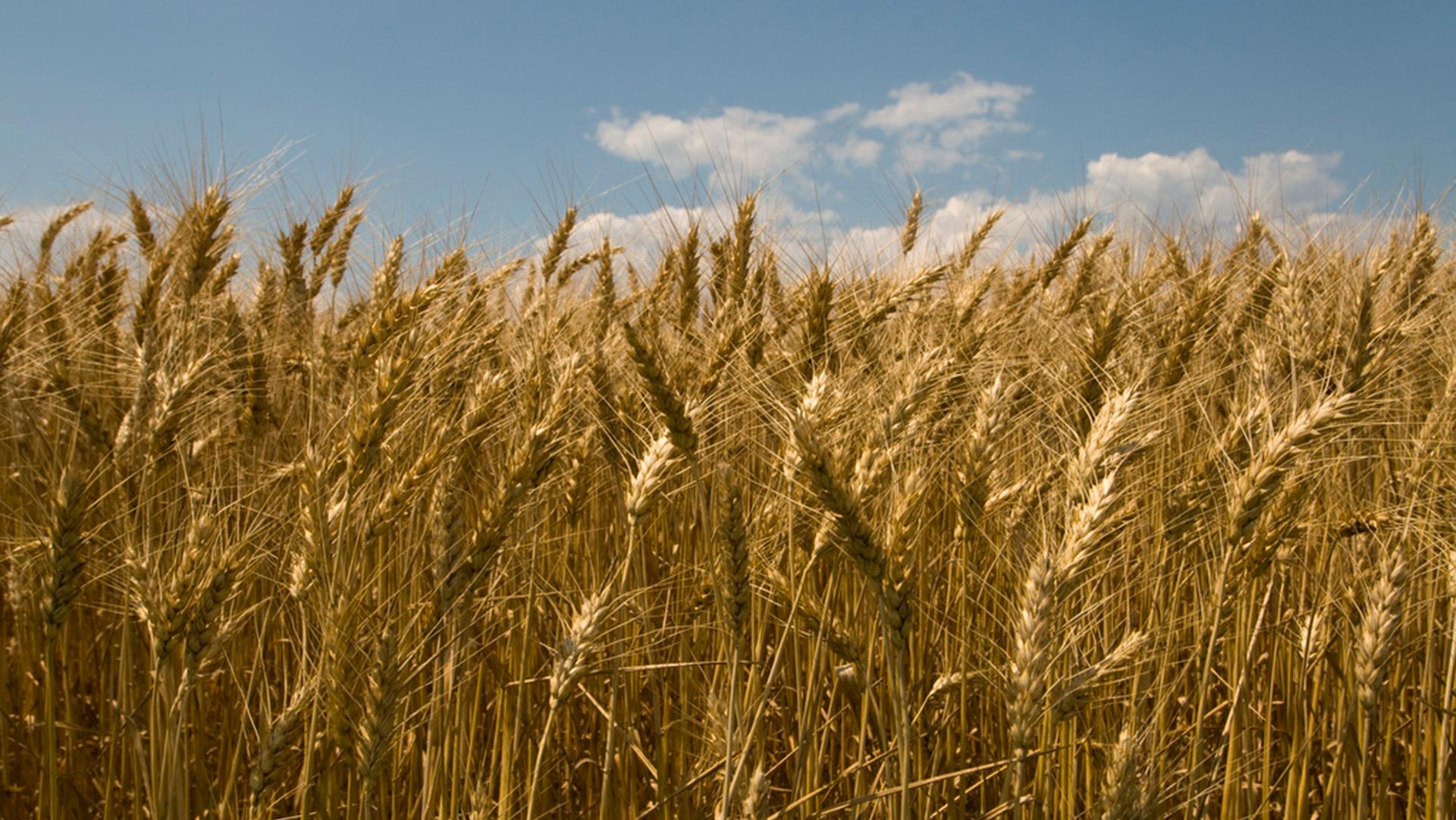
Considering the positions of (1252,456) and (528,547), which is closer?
(1252,456)

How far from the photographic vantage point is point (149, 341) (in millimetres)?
2443

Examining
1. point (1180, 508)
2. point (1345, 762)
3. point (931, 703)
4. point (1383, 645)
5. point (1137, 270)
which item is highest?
point (1137, 270)

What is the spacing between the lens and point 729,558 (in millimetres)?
1480

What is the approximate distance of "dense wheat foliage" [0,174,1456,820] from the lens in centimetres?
147

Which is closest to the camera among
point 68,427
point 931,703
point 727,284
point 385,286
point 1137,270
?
point 931,703

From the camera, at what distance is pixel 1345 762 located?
1966mm

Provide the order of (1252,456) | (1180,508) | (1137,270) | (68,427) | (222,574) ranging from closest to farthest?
1. (222,574)
2. (1252,456)
3. (1180,508)
4. (68,427)
5. (1137,270)

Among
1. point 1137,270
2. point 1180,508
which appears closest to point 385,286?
point 1180,508

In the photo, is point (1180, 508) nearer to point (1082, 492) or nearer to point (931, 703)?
point (1082, 492)

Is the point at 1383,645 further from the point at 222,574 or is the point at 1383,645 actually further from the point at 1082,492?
the point at 222,574

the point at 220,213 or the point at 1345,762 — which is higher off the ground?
the point at 220,213

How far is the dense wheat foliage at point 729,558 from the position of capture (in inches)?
58.0

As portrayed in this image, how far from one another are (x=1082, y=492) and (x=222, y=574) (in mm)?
1295

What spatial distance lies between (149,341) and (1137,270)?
11.1 ft
